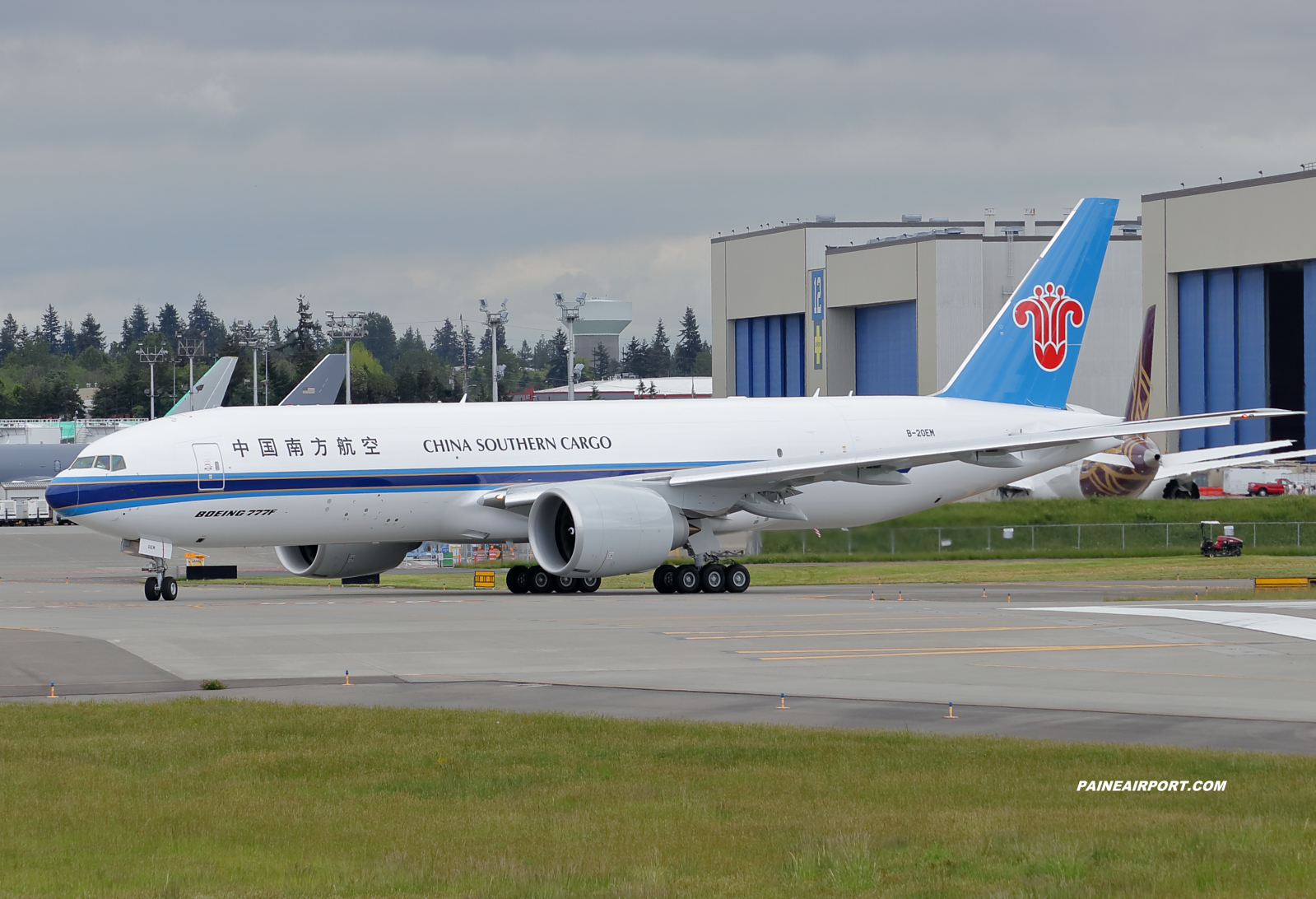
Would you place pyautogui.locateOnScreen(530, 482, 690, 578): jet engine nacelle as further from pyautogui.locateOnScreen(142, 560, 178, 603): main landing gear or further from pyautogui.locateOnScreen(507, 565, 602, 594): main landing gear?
pyautogui.locateOnScreen(142, 560, 178, 603): main landing gear

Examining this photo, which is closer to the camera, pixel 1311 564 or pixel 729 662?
pixel 729 662

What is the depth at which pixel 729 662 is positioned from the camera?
22406mm

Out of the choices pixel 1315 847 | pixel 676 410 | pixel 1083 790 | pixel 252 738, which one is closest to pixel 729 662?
pixel 252 738

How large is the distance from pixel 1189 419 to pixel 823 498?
364 inches

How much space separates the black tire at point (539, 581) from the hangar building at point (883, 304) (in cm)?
6436

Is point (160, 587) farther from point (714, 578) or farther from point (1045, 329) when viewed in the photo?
point (1045, 329)

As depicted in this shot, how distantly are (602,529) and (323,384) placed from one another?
→ 41.9 meters

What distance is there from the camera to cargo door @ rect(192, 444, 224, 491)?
35375 mm

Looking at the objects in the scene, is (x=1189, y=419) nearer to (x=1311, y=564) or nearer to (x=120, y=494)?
(x=1311, y=564)

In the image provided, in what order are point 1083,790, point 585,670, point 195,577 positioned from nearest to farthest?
point 1083,790 → point 585,670 → point 195,577

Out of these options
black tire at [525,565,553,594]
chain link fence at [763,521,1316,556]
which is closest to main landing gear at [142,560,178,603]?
black tire at [525,565,553,594]

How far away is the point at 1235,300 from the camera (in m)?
86.4

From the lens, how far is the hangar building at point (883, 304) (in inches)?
4070

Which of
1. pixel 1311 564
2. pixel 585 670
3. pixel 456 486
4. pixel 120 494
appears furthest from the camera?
pixel 1311 564
